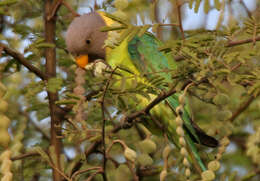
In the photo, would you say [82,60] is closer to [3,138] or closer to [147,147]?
[147,147]

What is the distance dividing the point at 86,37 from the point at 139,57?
0.56 meters

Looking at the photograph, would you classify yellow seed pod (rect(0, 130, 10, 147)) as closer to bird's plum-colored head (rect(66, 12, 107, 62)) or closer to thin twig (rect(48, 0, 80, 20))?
thin twig (rect(48, 0, 80, 20))

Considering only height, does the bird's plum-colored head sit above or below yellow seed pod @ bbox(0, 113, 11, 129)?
above

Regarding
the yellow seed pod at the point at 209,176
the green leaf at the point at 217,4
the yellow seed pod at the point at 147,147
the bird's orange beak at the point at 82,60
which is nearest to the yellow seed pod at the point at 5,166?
the yellow seed pod at the point at 209,176

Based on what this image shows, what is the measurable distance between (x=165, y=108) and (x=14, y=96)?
121cm

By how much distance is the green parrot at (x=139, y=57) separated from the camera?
2.54 m

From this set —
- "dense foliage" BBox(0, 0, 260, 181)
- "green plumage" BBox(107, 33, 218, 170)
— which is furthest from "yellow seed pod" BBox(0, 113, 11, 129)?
"green plumage" BBox(107, 33, 218, 170)

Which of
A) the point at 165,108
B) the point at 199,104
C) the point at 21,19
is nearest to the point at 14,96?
the point at 21,19

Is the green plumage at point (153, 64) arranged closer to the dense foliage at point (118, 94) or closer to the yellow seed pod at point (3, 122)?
the dense foliage at point (118, 94)

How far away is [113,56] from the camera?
277 cm

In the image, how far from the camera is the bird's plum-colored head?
118 inches

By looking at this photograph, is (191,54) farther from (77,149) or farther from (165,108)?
(77,149)

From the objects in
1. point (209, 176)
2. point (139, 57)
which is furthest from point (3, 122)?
point (139, 57)

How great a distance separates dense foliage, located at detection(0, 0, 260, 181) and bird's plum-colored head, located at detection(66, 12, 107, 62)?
98 millimetres
